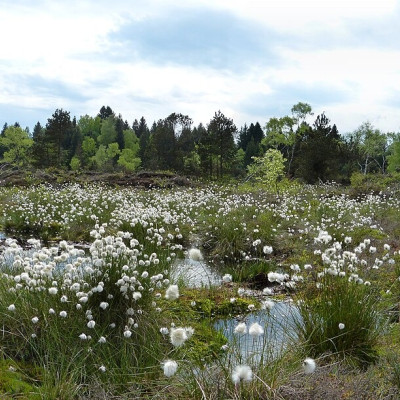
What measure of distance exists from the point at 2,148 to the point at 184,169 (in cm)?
5674

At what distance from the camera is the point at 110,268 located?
498 centimetres

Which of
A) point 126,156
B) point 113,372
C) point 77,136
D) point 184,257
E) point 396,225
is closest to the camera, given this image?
point 113,372

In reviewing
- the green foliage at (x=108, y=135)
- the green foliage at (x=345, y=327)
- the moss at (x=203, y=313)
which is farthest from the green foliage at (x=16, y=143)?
the green foliage at (x=345, y=327)

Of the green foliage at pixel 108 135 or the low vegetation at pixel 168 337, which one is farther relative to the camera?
the green foliage at pixel 108 135

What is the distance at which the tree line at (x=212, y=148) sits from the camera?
39719 millimetres

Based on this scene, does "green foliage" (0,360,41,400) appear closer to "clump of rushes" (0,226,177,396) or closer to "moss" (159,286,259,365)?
"clump of rushes" (0,226,177,396)

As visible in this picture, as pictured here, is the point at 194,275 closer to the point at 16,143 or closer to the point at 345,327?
the point at 345,327

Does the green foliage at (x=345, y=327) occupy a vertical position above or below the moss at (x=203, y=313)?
above

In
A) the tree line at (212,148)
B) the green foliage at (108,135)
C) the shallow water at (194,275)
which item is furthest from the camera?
the green foliage at (108,135)

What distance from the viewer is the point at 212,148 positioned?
43.6 m

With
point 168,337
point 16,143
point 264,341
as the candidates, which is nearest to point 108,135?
point 16,143

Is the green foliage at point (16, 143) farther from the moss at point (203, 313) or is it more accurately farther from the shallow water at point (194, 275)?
the moss at point (203, 313)

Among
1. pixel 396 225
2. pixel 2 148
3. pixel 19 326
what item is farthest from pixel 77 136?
pixel 19 326

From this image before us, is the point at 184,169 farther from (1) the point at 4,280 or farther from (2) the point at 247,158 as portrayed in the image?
(1) the point at 4,280
